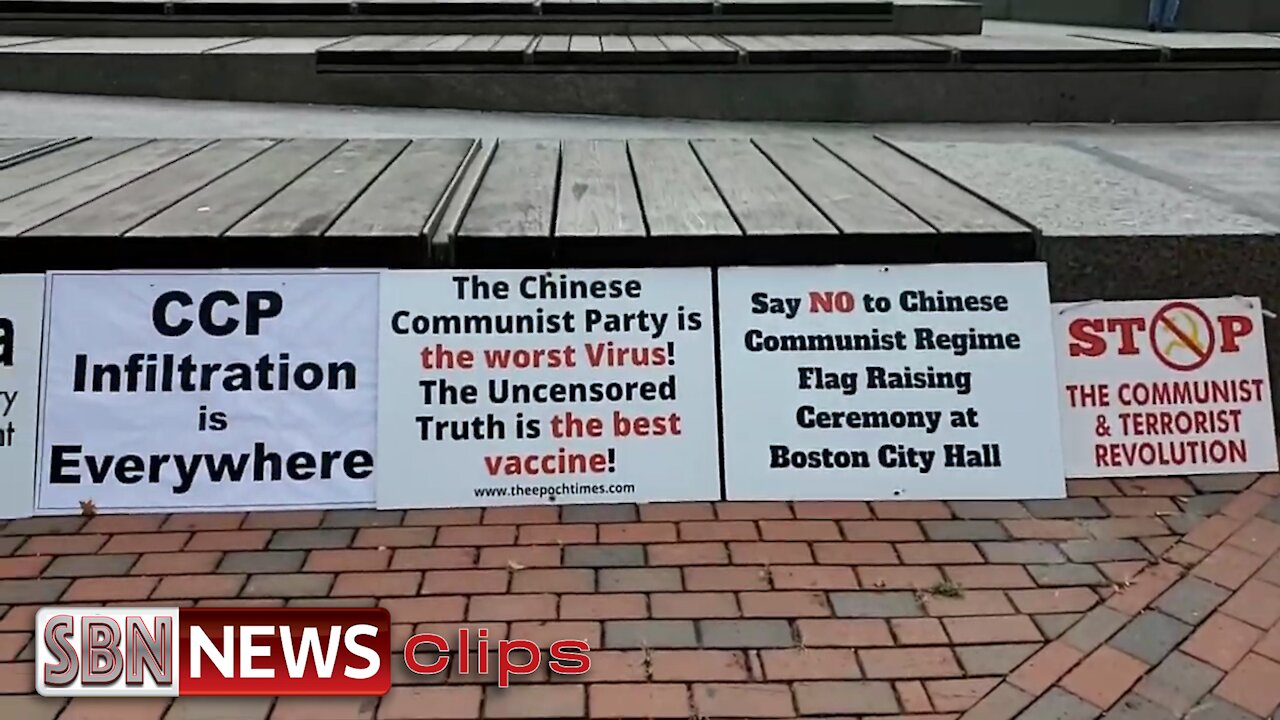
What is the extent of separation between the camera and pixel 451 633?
7.18 feet

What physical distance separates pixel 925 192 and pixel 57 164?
349 cm

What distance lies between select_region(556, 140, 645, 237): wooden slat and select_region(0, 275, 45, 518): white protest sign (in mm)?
1548

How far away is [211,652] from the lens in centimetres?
211

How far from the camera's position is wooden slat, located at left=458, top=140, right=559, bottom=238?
2898mm

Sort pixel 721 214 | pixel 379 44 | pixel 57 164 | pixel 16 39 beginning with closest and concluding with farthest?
pixel 721 214, pixel 57 164, pixel 379 44, pixel 16 39

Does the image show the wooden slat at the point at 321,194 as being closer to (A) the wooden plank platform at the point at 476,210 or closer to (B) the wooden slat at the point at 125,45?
(A) the wooden plank platform at the point at 476,210

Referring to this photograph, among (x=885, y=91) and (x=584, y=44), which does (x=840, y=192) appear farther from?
(x=584, y=44)

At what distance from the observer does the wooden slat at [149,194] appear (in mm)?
2805

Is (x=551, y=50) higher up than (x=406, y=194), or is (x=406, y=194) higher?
(x=551, y=50)

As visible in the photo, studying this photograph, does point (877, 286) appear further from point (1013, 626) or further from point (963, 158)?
point (963, 158)

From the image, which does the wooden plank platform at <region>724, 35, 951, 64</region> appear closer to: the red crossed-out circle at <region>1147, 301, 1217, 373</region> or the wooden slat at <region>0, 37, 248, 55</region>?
the red crossed-out circle at <region>1147, 301, 1217, 373</region>

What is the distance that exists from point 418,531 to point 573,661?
734mm

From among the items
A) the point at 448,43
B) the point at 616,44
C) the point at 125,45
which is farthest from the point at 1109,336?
the point at 125,45

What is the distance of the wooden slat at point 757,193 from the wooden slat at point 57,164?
2.53 metres
